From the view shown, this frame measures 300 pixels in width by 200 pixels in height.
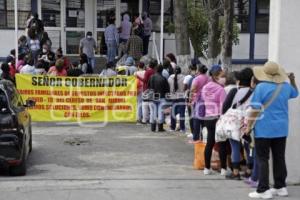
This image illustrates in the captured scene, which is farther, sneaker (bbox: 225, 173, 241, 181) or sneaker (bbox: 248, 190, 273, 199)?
sneaker (bbox: 225, 173, 241, 181)

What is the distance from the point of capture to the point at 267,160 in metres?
8.23

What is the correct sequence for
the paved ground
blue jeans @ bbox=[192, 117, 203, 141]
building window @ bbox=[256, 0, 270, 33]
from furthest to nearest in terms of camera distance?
building window @ bbox=[256, 0, 270, 33] < blue jeans @ bbox=[192, 117, 203, 141] < the paved ground

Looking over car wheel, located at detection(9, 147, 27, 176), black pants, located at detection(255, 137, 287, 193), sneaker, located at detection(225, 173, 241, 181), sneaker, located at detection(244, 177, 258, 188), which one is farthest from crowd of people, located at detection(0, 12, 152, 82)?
black pants, located at detection(255, 137, 287, 193)

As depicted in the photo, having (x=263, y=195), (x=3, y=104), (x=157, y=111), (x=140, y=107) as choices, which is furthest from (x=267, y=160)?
(x=140, y=107)

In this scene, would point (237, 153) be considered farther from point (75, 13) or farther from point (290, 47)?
point (75, 13)

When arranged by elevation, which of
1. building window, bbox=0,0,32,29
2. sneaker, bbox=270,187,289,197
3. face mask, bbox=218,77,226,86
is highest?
building window, bbox=0,0,32,29

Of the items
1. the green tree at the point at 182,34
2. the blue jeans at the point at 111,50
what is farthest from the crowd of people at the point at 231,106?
the blue jeans at the point at 111,50

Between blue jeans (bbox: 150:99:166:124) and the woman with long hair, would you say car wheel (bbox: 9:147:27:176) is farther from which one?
the woman with long hair

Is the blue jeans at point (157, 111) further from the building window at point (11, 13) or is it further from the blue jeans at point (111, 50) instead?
the building window at point (11, 13)

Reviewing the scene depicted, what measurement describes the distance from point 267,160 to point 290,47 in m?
1.81

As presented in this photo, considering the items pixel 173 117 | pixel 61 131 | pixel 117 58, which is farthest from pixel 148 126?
pixel 117 58

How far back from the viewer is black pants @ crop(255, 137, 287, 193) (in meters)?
8.19

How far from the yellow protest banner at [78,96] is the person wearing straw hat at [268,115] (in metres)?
7.41

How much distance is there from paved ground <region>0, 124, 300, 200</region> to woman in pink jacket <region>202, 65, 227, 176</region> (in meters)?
0.31
